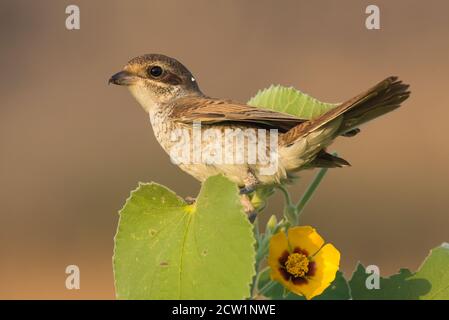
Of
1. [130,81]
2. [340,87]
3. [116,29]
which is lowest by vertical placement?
[130,81]

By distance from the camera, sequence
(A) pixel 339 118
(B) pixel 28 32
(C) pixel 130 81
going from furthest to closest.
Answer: (B) pixel 28 32, (C) pixel 130 81, (A) pixel 339 118

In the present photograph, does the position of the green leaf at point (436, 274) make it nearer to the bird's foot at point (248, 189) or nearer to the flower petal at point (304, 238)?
the flower petal at point (304, 238)

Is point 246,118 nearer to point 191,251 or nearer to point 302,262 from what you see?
point 302,262

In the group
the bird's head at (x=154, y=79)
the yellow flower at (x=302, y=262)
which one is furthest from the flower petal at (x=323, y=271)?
the bird's head at (x=154, y=79)

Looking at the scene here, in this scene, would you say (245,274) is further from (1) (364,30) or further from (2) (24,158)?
(1) (364,30)

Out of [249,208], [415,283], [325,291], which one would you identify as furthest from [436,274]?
[249,208]

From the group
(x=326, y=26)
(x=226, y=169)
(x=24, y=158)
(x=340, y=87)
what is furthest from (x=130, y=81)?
(x=326, y=26)
